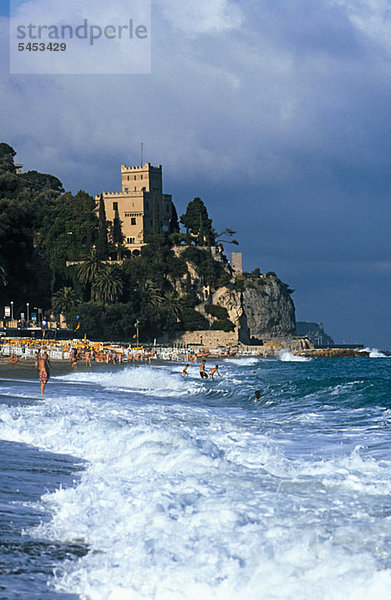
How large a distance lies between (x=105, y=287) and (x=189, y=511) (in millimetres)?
85875

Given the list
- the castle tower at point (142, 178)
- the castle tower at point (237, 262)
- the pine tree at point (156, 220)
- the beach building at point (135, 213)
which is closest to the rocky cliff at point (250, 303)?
the castle tower at point (237, 262)

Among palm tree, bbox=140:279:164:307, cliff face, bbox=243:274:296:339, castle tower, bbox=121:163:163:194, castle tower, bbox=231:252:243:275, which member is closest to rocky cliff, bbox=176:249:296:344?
cliff face, bbox=243:274:296:339

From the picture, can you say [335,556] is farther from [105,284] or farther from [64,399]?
[105,284]

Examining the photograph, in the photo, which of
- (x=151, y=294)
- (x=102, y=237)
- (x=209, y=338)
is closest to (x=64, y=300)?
(x=151, y=294)

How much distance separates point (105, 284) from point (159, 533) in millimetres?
86812

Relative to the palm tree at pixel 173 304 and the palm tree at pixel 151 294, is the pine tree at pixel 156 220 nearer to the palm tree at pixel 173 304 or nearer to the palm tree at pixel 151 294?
the palm tree at pixel 151 294

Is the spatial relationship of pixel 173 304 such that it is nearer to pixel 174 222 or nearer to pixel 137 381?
pixel 174 222

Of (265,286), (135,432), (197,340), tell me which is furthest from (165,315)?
(135,432)

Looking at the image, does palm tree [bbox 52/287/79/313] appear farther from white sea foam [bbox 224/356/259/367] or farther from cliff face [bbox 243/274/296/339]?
cliff face [bbox 243/274/296/339]

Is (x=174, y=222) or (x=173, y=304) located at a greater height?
(x=174, y=222)

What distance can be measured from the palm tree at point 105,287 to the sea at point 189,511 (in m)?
77.0

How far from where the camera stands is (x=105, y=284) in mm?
92938

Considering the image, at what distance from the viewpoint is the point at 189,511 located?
→ 7664 millimetres

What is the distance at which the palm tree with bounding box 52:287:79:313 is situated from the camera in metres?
88.1
